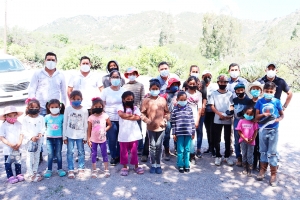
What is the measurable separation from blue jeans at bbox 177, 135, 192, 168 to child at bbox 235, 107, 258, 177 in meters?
0.84

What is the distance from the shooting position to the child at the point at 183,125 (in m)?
4.63

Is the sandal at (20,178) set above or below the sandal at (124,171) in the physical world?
above

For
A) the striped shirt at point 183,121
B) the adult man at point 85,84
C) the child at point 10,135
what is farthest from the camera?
the adult man at point 85,84

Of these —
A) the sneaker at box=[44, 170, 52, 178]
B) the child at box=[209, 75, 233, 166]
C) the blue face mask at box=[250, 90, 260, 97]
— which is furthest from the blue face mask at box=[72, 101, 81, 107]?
the blue face mask at box=[250, 90, 260, 97]

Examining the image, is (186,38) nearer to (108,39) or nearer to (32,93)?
(108,39)

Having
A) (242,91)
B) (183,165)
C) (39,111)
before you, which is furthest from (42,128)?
(242,91)

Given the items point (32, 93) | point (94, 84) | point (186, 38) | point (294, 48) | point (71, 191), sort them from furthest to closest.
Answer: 1. point (186, 38)
2. point (294, 48)
3. point (94, 84)
4. point (32, 93)
5. point (71, 191)

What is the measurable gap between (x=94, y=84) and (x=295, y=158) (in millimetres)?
4229

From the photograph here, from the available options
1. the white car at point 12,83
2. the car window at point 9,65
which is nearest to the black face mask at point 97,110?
the white car at point 12,83

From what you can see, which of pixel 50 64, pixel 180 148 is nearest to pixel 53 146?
pixel 50 64

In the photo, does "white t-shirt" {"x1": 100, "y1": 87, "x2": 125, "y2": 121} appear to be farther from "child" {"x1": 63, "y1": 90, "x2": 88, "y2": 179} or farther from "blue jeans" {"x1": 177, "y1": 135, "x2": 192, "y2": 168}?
"blue jeans" {"x1": 177, "y1": 135, "x2": 192, "y2": 168}

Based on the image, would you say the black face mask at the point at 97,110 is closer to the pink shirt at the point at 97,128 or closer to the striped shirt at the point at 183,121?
the pink shirt at the point at 97,128

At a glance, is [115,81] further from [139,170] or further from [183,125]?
[139,170]

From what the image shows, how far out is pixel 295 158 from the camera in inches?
222
